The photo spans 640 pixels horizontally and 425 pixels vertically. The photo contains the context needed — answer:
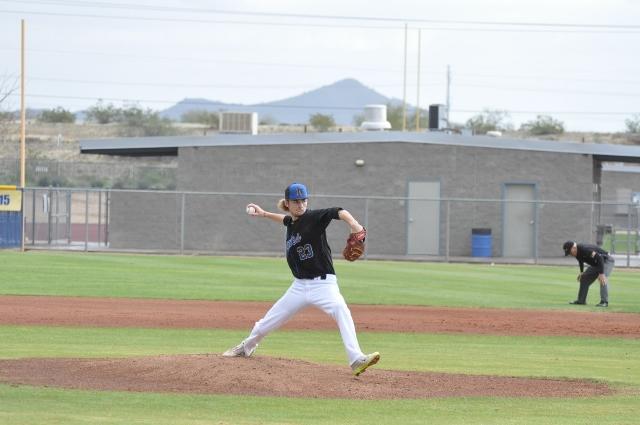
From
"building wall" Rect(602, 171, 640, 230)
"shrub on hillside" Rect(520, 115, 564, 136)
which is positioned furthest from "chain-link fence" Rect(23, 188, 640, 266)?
"shrub on hillside" Rect(520, 115, 564, 136)

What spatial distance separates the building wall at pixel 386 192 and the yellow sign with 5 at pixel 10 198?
4572 millimetres

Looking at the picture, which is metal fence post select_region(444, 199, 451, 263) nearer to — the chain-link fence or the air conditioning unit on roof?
the chain-link fence

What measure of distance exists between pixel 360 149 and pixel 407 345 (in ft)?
77.1

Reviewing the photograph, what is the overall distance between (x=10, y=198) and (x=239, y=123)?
38.7 ft

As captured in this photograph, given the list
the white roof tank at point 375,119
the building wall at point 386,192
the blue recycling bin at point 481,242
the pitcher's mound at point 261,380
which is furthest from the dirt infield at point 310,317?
→ the white roof tank at point 375,119

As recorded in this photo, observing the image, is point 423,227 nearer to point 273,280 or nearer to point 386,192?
point 386,192

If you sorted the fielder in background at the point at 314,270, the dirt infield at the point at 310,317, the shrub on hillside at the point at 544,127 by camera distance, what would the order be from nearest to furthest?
the fielder in background at the point at 314,270
the dirt infield at the point at 310,317
the shrub on hillside at the point at 544,127

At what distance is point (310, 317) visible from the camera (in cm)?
2061

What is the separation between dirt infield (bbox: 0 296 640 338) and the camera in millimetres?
18719

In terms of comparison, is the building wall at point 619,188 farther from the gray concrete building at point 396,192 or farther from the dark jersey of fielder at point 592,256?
the dark jersey of fielder at point 592,256

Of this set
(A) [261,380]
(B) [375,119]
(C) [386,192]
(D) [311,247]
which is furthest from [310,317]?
(B) [375,119]

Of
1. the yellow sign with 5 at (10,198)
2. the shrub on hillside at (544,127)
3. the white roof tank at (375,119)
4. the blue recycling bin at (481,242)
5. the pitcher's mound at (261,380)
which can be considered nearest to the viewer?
the pitcher's mound at (261,380)

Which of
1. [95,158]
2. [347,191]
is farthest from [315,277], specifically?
[95,158]

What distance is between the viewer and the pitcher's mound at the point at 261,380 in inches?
434
